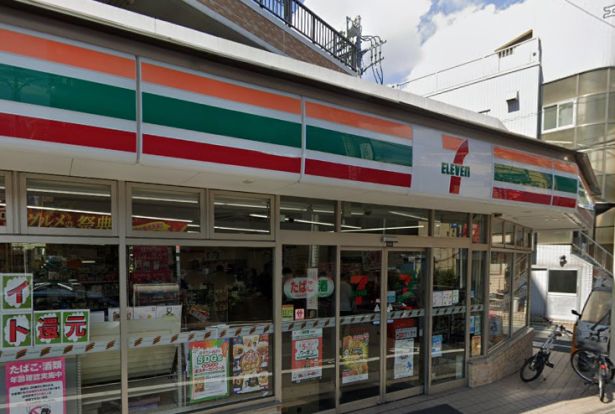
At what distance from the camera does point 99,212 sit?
11.5 feet

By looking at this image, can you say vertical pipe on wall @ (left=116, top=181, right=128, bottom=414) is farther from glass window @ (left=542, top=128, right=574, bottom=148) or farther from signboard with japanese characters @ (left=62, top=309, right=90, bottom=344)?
glass window @ (left=542, top=128, right=574, bottom=148)

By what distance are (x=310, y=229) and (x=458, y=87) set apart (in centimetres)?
1584

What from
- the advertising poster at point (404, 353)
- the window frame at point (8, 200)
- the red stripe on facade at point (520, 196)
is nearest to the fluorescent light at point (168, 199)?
the window frame at point (8, 200)

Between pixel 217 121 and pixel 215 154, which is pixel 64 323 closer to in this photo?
pixel 215 154

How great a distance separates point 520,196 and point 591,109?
12.2 metres

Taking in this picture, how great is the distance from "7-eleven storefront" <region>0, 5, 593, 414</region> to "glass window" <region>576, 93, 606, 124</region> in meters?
10.4

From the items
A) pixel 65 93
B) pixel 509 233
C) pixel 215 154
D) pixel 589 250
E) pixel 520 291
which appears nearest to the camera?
pixel 65 93

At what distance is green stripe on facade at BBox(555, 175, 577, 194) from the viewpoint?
5.88 m

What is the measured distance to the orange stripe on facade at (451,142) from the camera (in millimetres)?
4548

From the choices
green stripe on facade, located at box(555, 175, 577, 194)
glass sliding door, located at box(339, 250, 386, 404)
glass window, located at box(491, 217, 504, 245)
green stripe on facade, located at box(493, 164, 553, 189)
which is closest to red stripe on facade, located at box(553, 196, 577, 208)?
green stripe on facade, located at box(555, 175, 577, 194)

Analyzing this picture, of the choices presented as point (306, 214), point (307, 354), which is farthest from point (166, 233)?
point (307, 354)

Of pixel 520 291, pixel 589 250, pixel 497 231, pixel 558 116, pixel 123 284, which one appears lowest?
pixel 520 291

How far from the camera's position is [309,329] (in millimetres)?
4902

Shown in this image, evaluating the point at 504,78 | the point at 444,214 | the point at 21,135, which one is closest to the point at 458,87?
the point at 504,78
